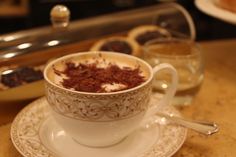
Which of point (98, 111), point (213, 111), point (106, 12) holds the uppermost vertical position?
point (98, 111)

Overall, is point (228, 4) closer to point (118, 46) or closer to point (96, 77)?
point (118, 46)

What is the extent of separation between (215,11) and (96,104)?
0.37 m

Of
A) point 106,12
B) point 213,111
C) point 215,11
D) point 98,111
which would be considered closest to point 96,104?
point 98,111

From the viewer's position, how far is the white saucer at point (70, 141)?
0.48 meters

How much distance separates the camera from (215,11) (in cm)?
72

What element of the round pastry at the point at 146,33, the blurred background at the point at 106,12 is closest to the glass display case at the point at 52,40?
the round pastry at the point at 146,33

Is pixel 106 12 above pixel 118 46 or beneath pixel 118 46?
beneath

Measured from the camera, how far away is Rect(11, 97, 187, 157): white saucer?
0.48 meters

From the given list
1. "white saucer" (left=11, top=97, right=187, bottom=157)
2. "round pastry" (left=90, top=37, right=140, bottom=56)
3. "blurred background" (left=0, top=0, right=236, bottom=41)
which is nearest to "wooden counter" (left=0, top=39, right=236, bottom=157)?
"white saucer" (left=11, top=97, right=187, bottom=157)

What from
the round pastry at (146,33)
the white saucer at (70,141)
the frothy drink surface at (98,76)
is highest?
the frothy drink surface at (98,76)

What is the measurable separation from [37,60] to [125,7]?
847 millimetres

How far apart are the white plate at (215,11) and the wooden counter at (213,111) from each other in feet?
0.39

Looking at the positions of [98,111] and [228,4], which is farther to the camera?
[228,4]

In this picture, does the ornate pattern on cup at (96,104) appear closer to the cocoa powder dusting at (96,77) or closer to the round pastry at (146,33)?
the cocoa powder dusting at (96,77)
